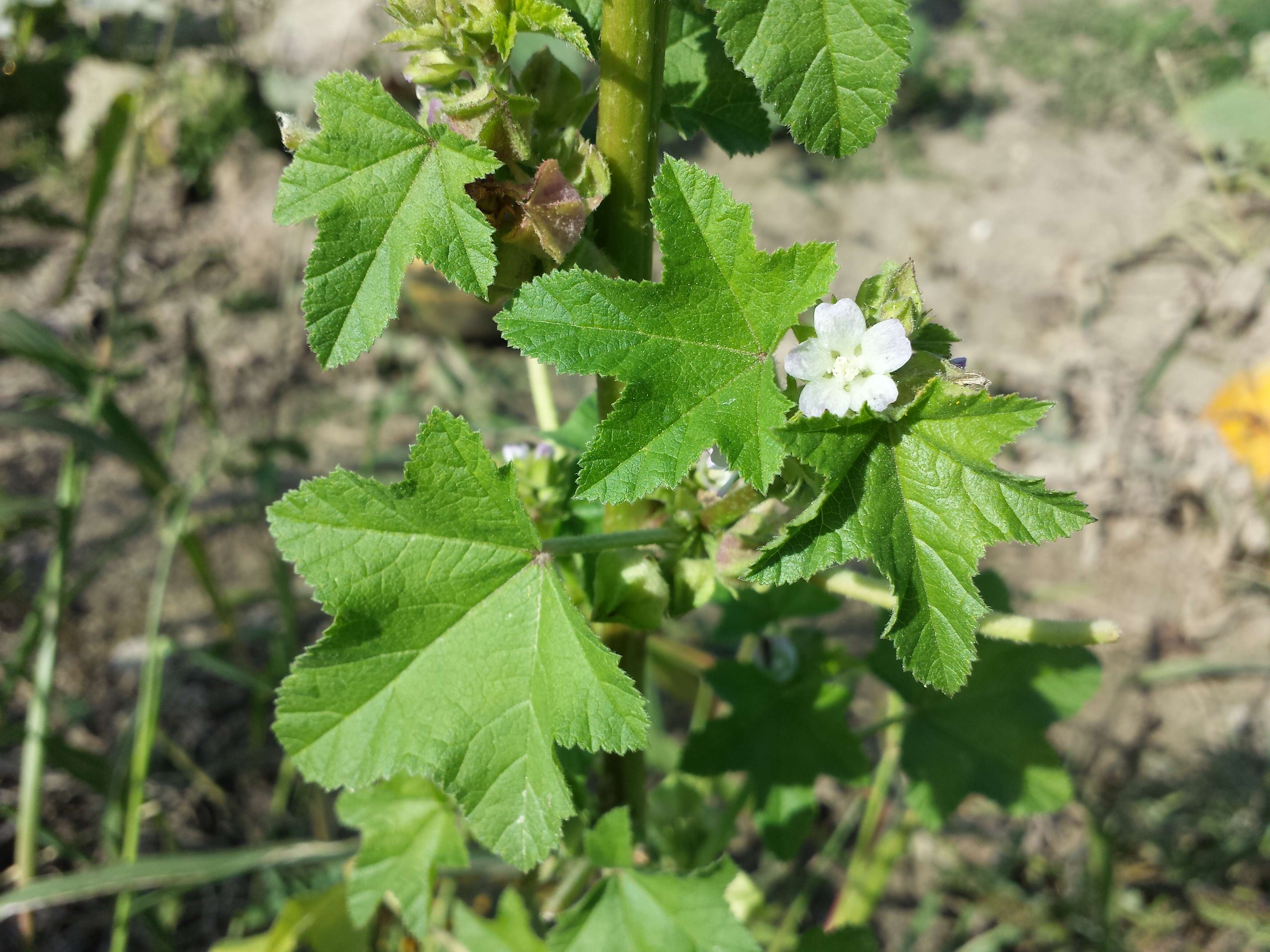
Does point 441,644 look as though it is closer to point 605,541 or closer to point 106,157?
point 605,541

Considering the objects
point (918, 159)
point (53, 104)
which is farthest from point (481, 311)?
point (918, 159)

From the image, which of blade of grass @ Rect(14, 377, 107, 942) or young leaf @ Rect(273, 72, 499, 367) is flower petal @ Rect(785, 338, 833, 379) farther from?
blade of grass @ Rect(14, 377, 107, 942)

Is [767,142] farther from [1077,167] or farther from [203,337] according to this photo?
[1077,167]

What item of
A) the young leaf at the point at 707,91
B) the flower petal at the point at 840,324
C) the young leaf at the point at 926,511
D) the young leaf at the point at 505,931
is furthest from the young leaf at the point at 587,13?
the young leaf at the point at 505,931

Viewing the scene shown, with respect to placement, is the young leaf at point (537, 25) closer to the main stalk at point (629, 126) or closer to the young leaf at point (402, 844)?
the main stalk at point (629, 126)

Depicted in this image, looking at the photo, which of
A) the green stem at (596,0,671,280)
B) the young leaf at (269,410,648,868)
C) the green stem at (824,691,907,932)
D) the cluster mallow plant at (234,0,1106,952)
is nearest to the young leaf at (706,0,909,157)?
the cluster mallow plant at (234,0,1106,952)
